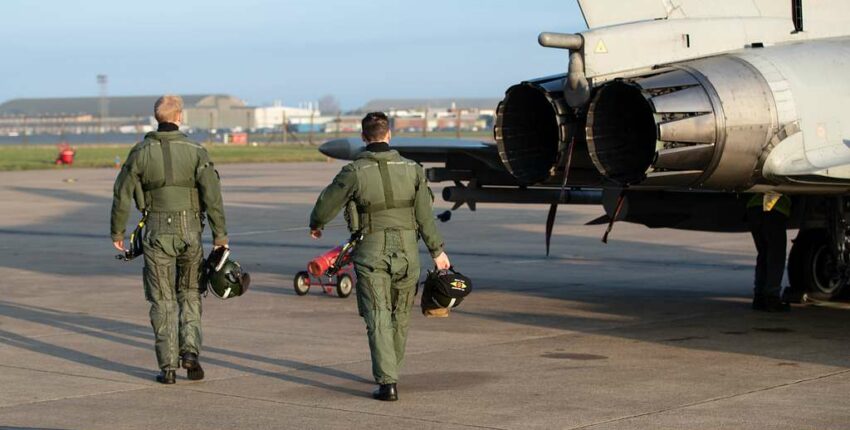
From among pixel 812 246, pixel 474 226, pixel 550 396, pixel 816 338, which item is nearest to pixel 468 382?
pixel 550 396

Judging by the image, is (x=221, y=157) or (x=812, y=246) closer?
(x=812, y=246)

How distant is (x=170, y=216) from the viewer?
9625 millimetres

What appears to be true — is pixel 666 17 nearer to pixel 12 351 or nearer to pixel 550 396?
pixel 550 396

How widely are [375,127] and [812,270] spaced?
667cm

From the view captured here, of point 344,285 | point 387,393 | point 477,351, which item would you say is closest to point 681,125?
point 477,351

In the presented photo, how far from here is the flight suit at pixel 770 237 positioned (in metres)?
12.9

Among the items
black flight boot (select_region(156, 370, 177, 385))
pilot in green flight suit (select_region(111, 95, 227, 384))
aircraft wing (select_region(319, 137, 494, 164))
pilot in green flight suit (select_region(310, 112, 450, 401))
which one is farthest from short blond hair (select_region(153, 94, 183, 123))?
aircraft wing (select_region(319, 137, 494, 164))

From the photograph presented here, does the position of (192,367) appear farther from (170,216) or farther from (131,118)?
(131,118)

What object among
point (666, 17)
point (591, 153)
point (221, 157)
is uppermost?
point (666, 17)

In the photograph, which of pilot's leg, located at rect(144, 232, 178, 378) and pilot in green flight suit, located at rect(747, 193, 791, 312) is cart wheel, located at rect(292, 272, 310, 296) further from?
pilot's leg, located at rect(144, 232, 178, 378)

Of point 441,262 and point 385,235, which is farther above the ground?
point 385,235

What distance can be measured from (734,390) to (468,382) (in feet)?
5.90

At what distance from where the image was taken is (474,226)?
24.3m

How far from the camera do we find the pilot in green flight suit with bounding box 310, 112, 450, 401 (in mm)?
8922
